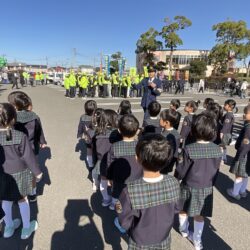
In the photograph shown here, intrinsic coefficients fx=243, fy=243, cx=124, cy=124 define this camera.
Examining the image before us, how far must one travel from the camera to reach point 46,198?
370cm

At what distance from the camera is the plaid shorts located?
2.64m

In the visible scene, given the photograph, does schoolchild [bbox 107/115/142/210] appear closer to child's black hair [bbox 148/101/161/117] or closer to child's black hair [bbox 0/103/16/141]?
child's black hair [bbox 0/103/16/141]

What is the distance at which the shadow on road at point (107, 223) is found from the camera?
2791 mm

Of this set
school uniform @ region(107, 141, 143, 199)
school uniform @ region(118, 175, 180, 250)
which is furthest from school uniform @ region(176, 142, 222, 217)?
school uniform @ region(118, 175, 180, 250)

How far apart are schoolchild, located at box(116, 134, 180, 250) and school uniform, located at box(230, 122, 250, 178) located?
2.12 metres

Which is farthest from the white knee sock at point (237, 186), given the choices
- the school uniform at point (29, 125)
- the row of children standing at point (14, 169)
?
the school uniform at point (29, 125)

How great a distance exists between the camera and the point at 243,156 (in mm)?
3527

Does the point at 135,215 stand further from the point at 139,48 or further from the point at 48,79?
the point at 139,48

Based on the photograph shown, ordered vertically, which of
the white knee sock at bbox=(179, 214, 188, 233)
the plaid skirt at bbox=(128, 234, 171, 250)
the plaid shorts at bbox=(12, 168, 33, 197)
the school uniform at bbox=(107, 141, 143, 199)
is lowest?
the white knee sock at bbox=(179, 214, 188, 233)

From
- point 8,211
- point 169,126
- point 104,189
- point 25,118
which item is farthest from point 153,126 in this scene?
point 8,211

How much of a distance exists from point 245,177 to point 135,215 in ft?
8.56

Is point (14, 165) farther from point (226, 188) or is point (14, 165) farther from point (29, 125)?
point (226, 188)

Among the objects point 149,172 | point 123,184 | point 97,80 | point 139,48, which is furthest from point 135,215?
point 139,48

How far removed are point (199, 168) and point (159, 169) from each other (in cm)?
92
